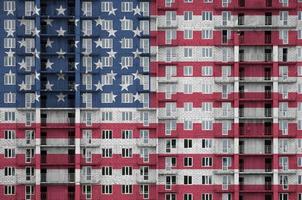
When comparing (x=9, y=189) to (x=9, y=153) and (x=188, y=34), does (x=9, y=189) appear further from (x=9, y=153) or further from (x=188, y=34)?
(x=188, y=34)

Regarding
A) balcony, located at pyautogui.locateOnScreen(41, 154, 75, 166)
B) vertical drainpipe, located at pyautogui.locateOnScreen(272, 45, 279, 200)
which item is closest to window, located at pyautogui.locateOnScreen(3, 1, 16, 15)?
balcony, located at pyautogui.locateOnScreen(41, 154, 75, 166)

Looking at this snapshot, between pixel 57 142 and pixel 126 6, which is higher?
pixel 126 6

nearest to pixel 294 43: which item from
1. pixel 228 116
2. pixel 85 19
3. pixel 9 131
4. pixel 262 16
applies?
pixel 262 16

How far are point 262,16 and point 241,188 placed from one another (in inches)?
1078

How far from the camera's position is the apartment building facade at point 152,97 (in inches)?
4060

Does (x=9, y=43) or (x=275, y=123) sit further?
(x=9, y=43)

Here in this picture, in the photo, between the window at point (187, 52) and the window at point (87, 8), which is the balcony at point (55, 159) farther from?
the window at point (187, 52)

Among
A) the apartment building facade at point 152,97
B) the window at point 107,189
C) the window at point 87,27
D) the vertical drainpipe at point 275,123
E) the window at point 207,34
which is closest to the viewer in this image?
the vertical drainpipe at point 275,123

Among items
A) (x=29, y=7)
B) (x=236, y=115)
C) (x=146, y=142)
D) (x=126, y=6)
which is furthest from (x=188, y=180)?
(x=29, y=7)

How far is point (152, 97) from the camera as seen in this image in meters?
105

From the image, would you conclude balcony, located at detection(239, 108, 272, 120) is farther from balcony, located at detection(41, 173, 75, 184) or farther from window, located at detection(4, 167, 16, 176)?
window, located at detection(4, 167, 16, 176)

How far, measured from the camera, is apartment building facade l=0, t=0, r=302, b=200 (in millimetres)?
103125

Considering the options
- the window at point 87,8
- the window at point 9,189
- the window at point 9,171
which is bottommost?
the window at point 9,189

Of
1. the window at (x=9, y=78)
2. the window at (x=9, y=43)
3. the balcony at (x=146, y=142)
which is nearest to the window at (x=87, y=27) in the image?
the window at (x=9, y=43)
